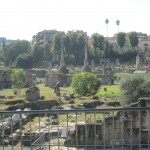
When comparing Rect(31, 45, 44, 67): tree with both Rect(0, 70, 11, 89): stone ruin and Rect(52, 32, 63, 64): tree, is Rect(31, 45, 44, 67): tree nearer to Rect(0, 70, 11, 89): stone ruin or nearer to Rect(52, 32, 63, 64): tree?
Rect(52, 32, 63, 64): tree

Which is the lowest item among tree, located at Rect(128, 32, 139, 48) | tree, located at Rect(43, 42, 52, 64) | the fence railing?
the fence railing

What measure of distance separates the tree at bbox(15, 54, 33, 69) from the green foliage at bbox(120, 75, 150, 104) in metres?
45.6

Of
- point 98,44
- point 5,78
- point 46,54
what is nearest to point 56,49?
point 46,54

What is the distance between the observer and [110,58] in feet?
254

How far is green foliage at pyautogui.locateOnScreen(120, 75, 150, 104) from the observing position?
81.3 feet

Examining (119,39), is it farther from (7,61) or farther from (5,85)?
(5,85)

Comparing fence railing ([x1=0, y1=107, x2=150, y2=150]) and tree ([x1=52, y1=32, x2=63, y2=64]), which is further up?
tree ([x1=52, y1=32, x2=63, y2=64])

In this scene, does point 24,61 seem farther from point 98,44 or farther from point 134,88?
point 134,88

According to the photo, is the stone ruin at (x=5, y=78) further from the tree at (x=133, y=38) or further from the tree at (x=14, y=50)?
the tree at (x=133, y=38)

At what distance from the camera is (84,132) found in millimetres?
18062

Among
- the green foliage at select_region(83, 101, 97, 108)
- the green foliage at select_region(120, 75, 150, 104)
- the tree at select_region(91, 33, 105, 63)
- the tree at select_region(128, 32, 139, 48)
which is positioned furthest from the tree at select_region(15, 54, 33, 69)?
the green foliage at select_region(120, 75, 150, 104)

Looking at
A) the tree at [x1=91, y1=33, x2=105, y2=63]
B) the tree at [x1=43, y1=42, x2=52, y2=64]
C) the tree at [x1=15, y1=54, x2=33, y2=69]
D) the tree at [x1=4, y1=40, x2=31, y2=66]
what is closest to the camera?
the tree at [x1=15, y1=54, x2=33, y2=69]

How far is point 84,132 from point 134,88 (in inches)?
351

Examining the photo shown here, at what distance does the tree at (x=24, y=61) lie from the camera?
230ft
